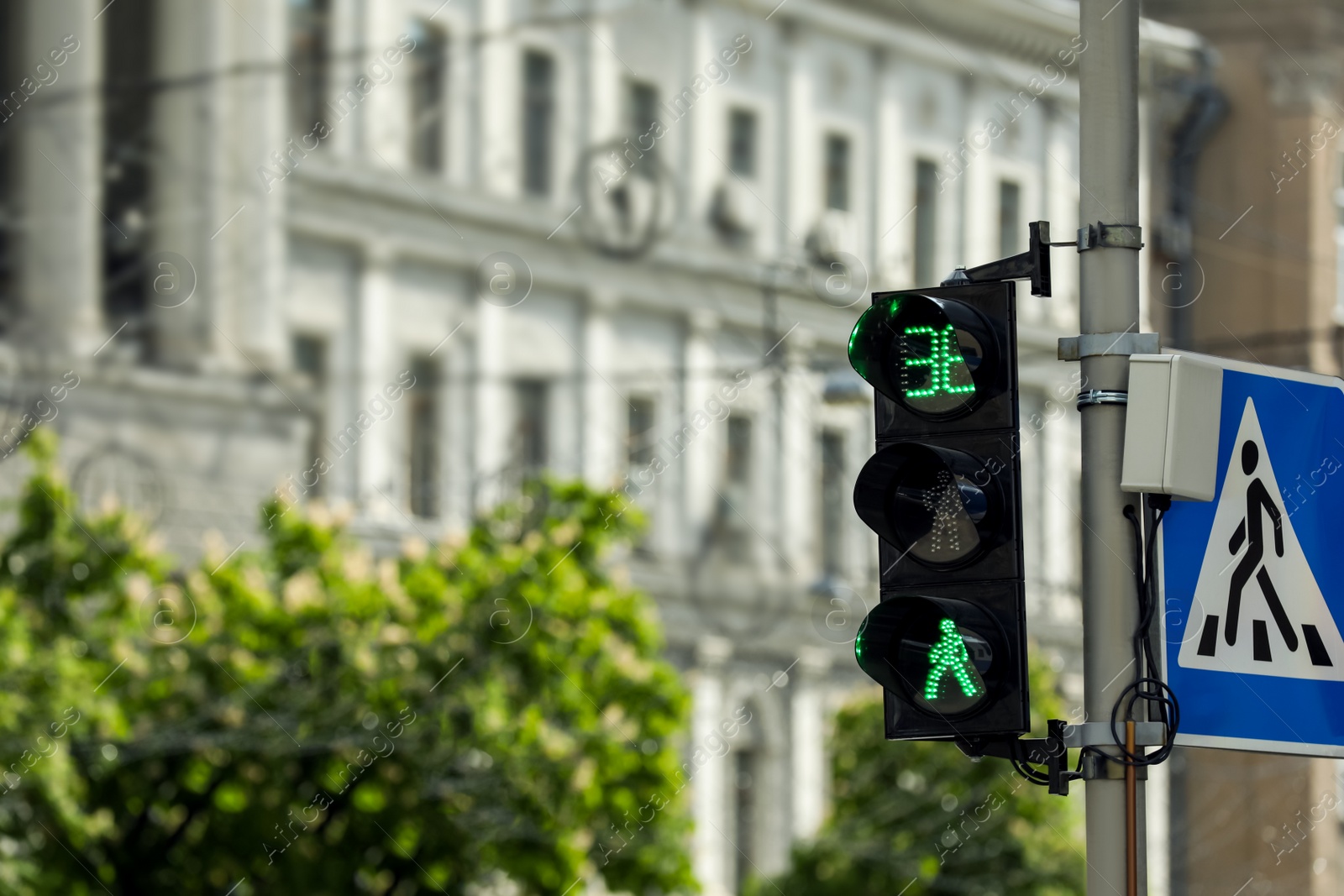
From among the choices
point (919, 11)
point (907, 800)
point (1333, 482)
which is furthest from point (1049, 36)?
point (1333, 482)

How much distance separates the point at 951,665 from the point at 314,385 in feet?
59.3

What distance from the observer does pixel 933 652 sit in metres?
5.03

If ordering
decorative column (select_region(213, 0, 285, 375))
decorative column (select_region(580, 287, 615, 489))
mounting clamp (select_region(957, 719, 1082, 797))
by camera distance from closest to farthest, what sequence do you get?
mounting clamp (select_region(957, 719, 1082, 797))
decorative column (select_region(213, 0, 285, 375))
decorative column (select_region(580, 287, 615, 489))

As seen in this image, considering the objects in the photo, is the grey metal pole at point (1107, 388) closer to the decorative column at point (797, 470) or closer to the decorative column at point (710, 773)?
the decorative column at point (710, 773)

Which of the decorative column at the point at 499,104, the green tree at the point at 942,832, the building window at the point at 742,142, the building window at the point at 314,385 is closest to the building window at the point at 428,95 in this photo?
the decorative column at the point at 499,104

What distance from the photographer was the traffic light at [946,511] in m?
4.98

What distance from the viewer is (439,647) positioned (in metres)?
14.8

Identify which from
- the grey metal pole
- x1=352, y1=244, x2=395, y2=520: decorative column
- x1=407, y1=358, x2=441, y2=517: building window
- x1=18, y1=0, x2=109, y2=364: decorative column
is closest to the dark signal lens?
the grey metal pole

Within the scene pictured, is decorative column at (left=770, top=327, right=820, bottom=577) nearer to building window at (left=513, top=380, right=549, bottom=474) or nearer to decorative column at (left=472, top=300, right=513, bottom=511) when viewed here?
building window at (left=513, top=380, right=549, bottom=474)

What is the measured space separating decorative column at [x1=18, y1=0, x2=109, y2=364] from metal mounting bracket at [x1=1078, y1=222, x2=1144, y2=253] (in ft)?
52.4

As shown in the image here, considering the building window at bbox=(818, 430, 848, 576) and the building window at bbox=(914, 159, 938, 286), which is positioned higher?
the building window at bbox=(914, 159, 938, 286)

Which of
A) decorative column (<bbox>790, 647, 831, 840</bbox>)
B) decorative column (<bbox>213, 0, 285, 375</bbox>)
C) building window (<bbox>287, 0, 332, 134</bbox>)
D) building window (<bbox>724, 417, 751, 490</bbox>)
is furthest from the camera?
decorative column (<bbox>790, 647, 831, 840</bbox>)

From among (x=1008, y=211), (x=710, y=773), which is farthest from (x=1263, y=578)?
(x=1008, y=211)

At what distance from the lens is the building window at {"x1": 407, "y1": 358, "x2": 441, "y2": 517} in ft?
76.7
